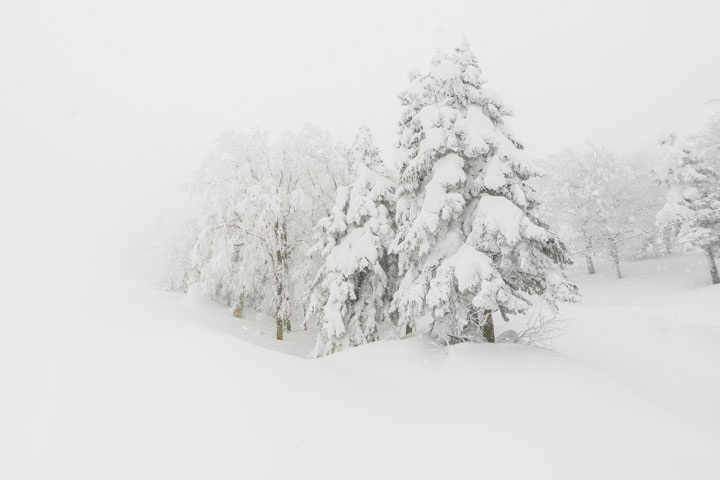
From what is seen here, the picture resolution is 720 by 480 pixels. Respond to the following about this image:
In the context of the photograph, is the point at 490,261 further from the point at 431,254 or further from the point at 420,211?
the point at 420,211

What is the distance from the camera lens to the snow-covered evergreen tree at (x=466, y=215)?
29.3 ft

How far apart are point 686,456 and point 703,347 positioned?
29.2ft

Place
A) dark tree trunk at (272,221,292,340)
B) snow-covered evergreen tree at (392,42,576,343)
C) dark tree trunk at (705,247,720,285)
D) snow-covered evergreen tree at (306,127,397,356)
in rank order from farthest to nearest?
dark tree trunk at (705,247,720,285)
dark tree trunk at (272,221,292,340)
snow-covered evergreen tree at (306,127,397,356)
snow-covered evergreen tree at (392,42,576,343)

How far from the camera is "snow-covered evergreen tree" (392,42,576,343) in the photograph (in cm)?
892

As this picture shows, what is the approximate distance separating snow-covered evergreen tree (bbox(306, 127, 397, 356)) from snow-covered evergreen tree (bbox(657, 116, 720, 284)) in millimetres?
21401

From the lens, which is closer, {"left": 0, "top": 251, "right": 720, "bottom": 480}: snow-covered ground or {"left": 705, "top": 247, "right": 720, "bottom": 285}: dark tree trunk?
{"left": 0, "top": 251, "right": 720, "bottom": 480}: snow-covered ground

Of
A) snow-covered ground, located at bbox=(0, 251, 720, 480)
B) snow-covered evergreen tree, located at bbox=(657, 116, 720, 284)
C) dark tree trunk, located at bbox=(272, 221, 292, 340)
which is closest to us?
snow-covered ground, located at bbox=(0, 251, 720, 480)

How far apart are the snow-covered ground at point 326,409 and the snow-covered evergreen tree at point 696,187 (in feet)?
55.2

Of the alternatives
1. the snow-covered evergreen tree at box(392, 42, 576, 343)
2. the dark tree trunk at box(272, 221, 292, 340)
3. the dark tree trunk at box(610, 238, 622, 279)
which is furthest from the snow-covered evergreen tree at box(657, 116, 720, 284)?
the dark tree trunk at box(272, 221, 292, 340)

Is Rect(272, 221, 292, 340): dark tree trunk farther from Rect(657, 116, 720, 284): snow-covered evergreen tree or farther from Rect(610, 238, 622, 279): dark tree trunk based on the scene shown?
Rect(610, 238, 622, 279): dark tree trunk

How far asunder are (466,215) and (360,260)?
4.78 meters

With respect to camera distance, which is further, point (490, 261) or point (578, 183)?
point (578, 183)

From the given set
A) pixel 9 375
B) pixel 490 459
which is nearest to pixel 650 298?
pixel 490 459

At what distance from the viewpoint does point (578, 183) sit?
33.6m
